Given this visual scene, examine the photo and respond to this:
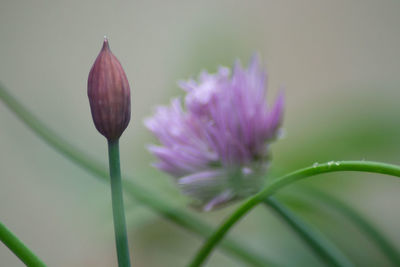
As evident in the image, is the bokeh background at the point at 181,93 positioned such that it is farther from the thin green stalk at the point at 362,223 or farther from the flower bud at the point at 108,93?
the flower bud at the point at 108,93

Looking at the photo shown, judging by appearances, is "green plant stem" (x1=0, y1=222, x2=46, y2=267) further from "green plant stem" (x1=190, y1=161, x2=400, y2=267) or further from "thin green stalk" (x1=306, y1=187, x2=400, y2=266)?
"thin green stalk" (x1=306, y1=187, x2=400, y2=266)

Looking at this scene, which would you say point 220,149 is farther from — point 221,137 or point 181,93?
point 181,93

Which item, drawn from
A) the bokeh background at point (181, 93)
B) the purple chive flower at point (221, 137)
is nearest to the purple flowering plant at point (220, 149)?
the purple chive flower at point (221, 137)

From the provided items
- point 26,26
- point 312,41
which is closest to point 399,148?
point 312,41

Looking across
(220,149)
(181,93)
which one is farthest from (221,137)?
(181,93)

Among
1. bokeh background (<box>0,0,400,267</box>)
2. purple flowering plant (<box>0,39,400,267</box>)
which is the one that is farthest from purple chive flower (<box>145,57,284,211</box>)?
bokeh background (<box>0,0,400,267</box>)

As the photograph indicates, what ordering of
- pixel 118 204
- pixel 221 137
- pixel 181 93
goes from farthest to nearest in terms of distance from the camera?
1. pixel 181 93
2. pixel 221 137
3. pixel 118 204
